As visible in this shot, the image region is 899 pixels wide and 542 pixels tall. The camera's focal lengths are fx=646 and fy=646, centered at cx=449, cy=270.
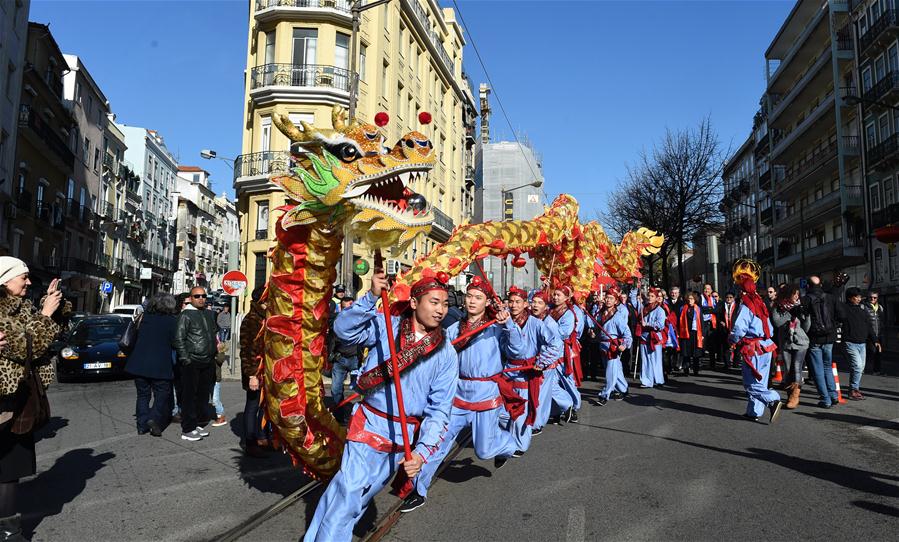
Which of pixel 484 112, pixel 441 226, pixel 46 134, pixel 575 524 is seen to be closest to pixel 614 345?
pixel 575 524

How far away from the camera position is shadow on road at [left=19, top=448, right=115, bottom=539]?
465 centimetres

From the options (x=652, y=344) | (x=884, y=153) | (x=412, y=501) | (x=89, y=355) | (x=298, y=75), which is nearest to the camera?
(x=412, y=501)

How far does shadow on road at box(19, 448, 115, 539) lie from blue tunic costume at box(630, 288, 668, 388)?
28.4 feet

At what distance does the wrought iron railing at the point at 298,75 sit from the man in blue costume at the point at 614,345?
698 inches

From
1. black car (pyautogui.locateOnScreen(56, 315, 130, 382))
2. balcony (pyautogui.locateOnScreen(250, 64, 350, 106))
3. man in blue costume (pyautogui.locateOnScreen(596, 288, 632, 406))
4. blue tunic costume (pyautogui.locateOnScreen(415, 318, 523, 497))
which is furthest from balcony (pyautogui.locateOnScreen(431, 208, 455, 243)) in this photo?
blue tunic costume (pyautogui.locateOnScreen(415, 318, 523, 497))

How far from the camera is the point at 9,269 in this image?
395 centimetres

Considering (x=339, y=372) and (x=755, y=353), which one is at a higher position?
(x=755, y=353)

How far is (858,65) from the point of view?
3103 cm

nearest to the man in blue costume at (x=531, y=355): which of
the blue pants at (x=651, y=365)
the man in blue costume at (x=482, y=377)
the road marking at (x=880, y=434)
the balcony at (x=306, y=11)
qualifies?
the man in blue costume at (x=482, y=377)

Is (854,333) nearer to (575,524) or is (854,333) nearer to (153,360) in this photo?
(575,524)

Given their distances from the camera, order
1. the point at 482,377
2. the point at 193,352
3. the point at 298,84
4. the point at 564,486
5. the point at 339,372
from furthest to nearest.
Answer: the point at 298,84 < the point at 339,372 < the point at 193,352 < the point at 482,377 < the point at 564,486

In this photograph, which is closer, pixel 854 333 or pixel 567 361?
pixel 567 361

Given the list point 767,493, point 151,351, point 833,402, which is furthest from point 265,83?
point 767,493

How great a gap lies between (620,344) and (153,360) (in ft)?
22.0
